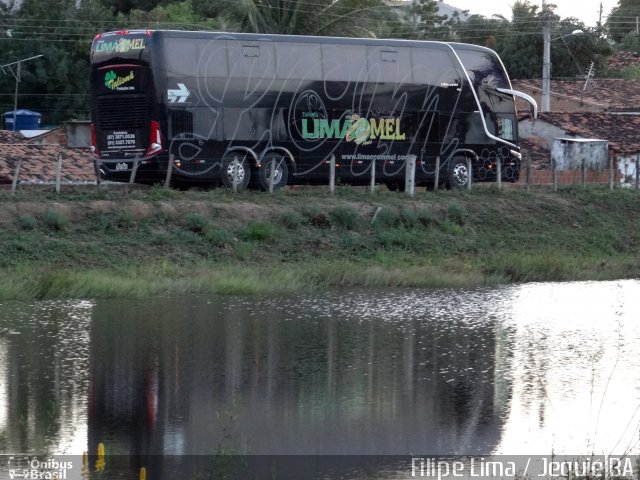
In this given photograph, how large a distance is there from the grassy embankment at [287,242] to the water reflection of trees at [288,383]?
11.2 ft

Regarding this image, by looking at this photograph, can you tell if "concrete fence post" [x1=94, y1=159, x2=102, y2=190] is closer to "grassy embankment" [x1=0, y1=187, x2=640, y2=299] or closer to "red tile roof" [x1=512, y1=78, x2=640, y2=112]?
"grassy embankment" [x1=0, y1=187, x2=640, y2=299]

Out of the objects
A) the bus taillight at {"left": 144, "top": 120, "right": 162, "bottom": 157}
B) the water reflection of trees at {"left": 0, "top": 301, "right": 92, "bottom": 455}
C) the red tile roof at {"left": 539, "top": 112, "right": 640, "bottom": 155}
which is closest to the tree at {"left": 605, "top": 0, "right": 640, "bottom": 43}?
the red tile roof at {"left": 539, "top": 112, "right": 640, "bottom": 155}

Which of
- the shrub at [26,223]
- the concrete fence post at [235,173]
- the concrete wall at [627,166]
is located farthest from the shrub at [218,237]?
the concrete wall at [627,166]

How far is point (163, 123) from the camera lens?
25656mm

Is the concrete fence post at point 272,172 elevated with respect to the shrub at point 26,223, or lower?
elevated

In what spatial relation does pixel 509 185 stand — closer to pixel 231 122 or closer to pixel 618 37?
pixel 231 122

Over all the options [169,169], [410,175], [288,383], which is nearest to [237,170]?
[169,169]

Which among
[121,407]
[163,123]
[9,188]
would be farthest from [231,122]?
[121,407]

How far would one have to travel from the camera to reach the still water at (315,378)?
10055 mm

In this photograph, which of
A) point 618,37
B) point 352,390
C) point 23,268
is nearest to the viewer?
point 352,390

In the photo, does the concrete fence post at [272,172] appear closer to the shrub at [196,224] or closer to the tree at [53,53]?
the shrub at [196,224]

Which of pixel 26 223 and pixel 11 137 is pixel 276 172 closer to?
pixel 26 223

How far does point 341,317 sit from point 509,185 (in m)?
17.8

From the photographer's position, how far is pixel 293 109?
2773 cm
